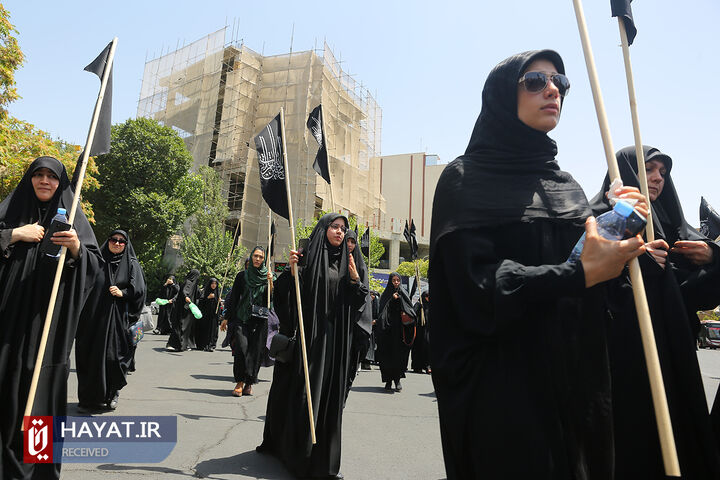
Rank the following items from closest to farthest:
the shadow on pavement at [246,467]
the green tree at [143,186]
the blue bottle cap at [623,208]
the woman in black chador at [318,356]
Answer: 1. the blue bottle cap at [623,208]
2. the shadow on pavement at [246,467]
3. the woman in black chador at [318,356]
4. the green tree at [143,186]

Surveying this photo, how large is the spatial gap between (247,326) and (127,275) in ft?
6.48

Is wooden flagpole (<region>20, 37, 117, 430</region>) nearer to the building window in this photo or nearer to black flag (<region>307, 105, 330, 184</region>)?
black flag (<region>307, 105, 330, 184</region>)

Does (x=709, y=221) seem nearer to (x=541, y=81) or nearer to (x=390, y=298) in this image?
(x=541, y=81)

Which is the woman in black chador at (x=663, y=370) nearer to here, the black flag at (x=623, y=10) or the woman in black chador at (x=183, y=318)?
the black flag at (x=623, y=10)

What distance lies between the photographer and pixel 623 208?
1.53 meters

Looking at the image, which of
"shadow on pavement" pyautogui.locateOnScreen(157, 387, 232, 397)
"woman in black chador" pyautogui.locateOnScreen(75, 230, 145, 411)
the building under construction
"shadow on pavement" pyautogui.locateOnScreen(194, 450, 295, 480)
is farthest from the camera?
the building under construction

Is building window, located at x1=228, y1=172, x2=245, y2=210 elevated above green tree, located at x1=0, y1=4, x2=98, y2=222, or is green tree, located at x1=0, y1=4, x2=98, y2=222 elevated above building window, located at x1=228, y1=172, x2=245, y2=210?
building window, located at x1=228, y1=172, x2=245, y2=210

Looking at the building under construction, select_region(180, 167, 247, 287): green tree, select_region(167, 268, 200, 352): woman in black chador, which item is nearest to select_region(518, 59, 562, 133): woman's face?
select_region(167, 268, 200, 352): woman in black chador

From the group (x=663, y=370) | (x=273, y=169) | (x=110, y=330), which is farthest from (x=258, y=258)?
(x=663, y=370)

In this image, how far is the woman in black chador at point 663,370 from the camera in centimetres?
221

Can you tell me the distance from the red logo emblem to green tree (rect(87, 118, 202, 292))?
30406 mm

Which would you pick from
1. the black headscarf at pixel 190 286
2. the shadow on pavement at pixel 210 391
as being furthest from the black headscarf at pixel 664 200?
the black headscarf at pixel 190 286

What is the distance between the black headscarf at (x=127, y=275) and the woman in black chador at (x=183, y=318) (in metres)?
6.65

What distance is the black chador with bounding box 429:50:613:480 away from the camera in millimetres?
1581
